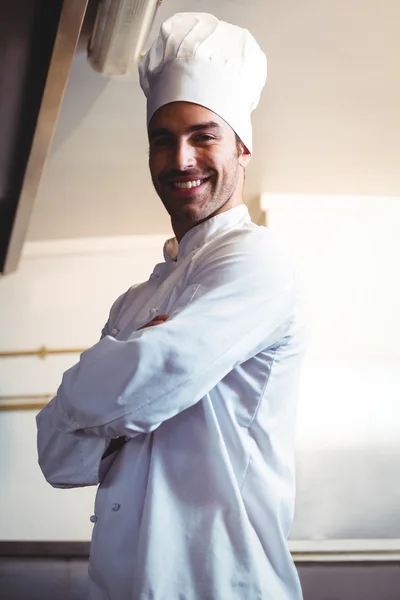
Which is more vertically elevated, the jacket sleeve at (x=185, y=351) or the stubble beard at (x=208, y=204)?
the stubble beard at (x=208, y=204)

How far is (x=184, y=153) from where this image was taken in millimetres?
1090

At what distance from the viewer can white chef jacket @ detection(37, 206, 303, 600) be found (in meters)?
0.88

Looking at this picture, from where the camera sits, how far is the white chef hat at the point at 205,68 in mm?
1156

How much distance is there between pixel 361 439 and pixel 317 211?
1.09 metres

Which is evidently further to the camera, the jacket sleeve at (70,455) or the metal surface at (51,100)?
the metal surface at (51,100)

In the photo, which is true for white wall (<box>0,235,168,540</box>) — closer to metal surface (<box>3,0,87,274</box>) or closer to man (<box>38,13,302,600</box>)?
metal surface (<box>3,0,87,274</box>)

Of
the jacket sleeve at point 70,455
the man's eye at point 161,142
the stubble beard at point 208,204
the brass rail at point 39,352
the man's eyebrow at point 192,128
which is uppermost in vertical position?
the man's eyebrow at point 192,128

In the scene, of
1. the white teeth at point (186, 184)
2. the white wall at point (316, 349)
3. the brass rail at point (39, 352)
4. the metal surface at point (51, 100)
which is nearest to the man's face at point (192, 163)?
the white teeth at point (186, 184)

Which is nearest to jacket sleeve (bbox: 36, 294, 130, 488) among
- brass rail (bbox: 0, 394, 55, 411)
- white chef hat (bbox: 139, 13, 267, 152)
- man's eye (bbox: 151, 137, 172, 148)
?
man's eye (bbox: 151, 137, 172, 148)

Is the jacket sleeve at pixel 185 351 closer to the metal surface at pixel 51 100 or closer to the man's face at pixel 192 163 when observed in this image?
the man's face at pixel 192 163

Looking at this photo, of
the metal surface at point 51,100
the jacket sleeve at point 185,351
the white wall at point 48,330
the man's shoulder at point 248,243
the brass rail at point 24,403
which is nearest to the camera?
the jacket sleeve at point 185,351

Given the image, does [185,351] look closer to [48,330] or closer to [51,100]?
[51,100]

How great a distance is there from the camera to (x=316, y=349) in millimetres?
2975

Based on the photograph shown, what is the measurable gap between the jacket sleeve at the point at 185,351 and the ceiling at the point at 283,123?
1148 millimetres
